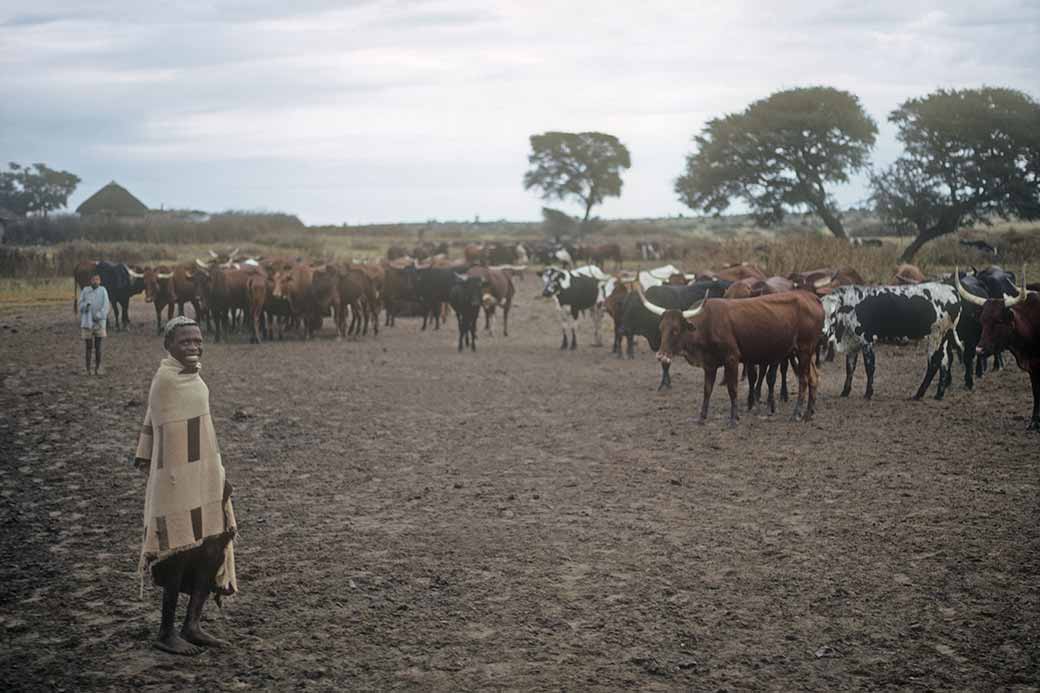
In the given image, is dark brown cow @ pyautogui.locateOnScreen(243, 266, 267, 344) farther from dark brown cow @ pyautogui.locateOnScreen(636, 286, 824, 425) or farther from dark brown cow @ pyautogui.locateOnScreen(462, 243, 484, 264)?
dark brown cow @ pyautogui.locateOnScreen(462, 243, 484, 264)

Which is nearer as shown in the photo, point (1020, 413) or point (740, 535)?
point (740, 535)

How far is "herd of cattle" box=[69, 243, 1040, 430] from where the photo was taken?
1103 cm

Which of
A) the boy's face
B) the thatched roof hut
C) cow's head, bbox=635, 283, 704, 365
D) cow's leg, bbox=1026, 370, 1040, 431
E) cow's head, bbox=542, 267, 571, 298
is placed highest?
the thatched roof hut

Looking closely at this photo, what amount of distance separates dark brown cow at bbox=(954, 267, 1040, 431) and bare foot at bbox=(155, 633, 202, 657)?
9174 mm

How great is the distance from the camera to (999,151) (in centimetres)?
3119

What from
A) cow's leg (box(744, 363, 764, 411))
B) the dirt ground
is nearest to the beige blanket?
the dirt ground

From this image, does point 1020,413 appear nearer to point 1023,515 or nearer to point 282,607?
point 1023,515

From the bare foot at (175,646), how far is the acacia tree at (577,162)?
233ft

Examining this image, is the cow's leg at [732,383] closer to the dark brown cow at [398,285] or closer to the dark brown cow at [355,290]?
the dark brown cow at [355,290]

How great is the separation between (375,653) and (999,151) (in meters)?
32.0

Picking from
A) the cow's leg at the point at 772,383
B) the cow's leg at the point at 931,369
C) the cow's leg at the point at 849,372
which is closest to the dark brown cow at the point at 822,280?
the cow's leg at the point at 849,372

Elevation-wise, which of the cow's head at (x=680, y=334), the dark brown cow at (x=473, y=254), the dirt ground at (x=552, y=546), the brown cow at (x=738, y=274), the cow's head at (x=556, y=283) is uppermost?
the dark brown cow at (x=473, y=254)

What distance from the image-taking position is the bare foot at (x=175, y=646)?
484 centimetres

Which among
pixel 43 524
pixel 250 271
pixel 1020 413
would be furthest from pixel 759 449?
pixel 250 271
